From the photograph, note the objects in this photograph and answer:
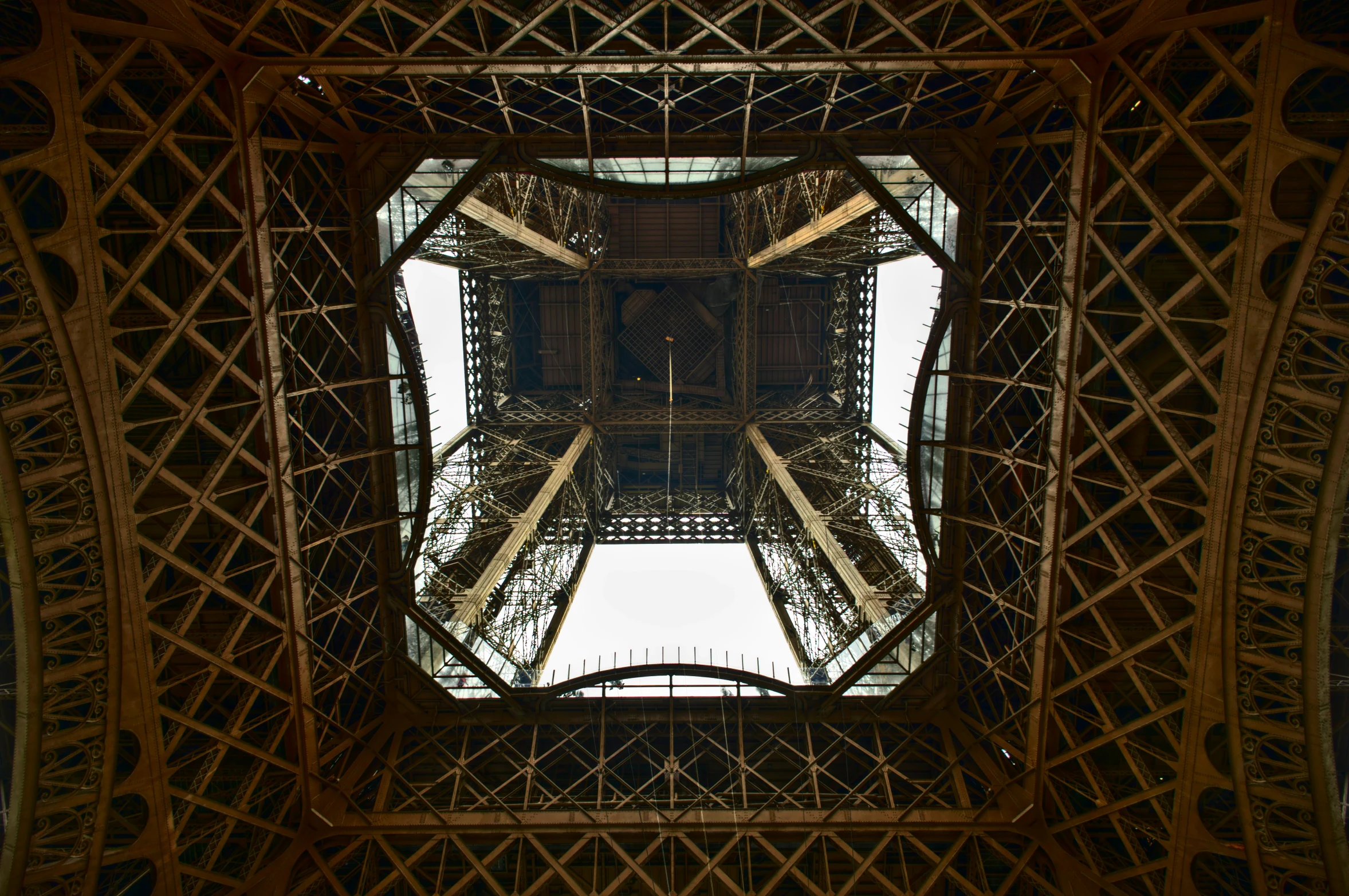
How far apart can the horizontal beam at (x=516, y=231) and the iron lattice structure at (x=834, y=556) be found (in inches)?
18.3

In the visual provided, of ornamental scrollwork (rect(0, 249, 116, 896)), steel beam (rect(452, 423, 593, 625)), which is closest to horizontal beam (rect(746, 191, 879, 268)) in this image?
steel beam (rect(452, 423, 593, 625))

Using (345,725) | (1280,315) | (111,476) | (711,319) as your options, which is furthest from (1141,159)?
(711,319)

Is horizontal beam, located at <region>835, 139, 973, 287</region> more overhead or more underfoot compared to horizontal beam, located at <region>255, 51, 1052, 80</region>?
more underfoot

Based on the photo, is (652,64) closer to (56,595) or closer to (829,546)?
(56,595)

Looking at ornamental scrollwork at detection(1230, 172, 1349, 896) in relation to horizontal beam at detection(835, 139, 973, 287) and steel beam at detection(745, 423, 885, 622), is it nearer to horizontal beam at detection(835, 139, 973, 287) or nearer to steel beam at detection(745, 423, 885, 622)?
horizontal beam at detection(835, 139, 973, 287)

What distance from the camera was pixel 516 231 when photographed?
18453mm

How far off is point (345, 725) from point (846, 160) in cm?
1539

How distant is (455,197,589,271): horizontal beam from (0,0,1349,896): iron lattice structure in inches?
18.3

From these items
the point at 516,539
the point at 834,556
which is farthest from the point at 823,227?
the point at 516,539

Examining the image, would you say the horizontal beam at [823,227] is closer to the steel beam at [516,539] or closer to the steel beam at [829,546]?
the steel beam at [829,546]

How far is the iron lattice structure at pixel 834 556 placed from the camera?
369 inches

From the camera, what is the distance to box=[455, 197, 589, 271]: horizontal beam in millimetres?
15797

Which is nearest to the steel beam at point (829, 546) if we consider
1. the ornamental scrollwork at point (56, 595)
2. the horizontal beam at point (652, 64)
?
the horizontal beam at point (652, 64)

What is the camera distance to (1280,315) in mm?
8891
